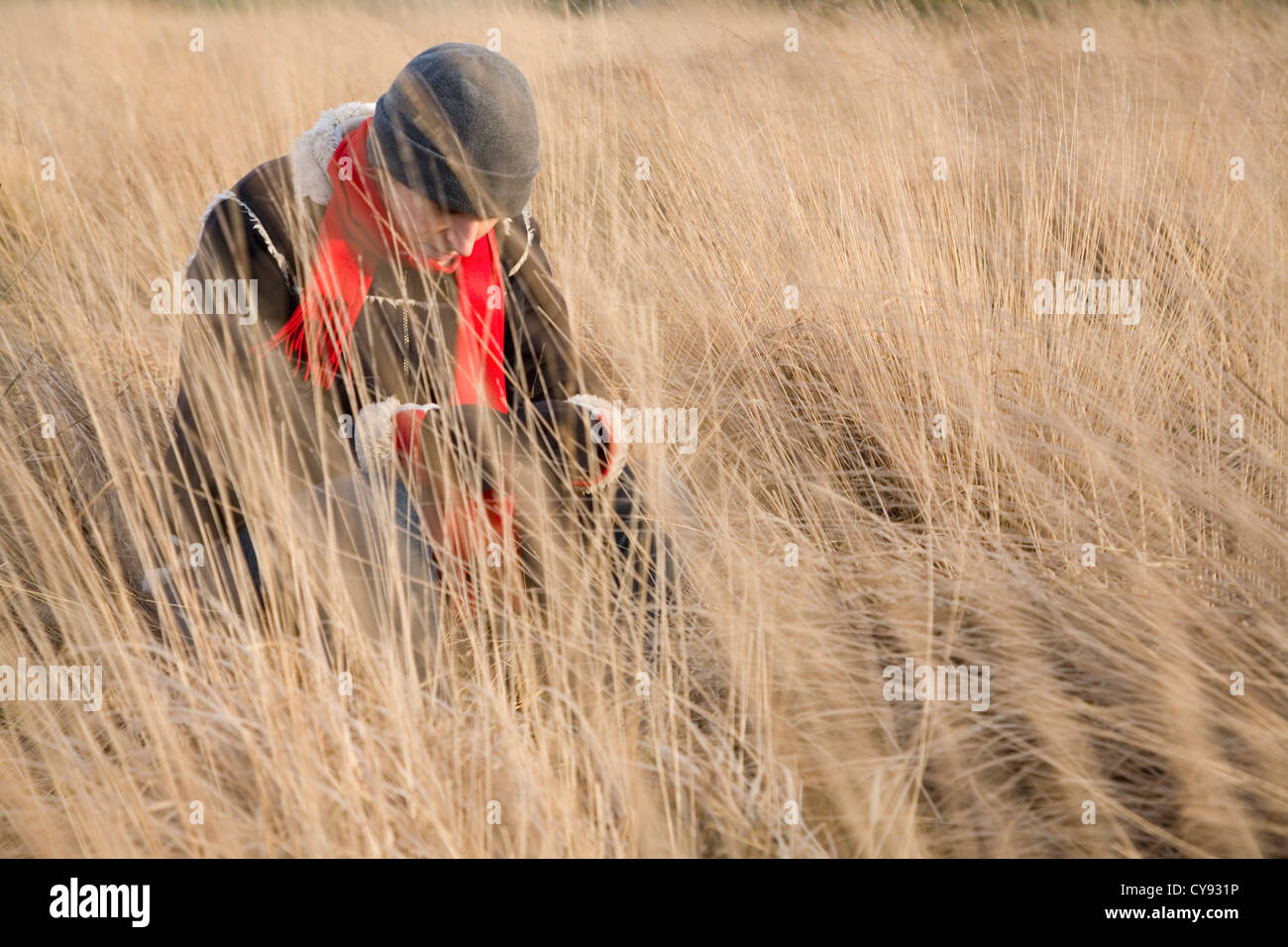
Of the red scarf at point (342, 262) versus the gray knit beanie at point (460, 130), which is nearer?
the gray knit beanie at point (460, 130)

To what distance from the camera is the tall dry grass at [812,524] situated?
4.89ft

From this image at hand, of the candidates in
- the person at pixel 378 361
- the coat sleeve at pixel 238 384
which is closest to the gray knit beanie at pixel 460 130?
the person at pixel 378 361

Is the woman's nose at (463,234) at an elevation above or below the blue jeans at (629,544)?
above

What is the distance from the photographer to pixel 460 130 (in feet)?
5.72

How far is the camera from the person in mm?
1737

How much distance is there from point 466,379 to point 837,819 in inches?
44.8

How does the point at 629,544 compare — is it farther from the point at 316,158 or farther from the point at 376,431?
the point at 316,158

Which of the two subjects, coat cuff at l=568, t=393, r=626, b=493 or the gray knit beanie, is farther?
coat cuff at l=568, t=393, r=626, b=493

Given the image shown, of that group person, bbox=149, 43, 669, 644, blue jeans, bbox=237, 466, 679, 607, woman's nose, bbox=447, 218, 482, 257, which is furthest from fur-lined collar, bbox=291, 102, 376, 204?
blue jeans, bbox=237, 466, 679, 607

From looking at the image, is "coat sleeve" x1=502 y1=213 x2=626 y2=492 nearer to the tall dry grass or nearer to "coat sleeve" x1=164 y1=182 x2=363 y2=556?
the tall dry grass

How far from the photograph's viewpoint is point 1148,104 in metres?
3.78

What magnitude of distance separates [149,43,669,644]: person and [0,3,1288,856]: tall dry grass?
0.49 ft

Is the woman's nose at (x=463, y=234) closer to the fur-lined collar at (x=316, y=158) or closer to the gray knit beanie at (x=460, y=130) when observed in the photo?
the gray knit beanie at (x=460, y=130)

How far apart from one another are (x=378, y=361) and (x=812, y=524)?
3.09 ft
